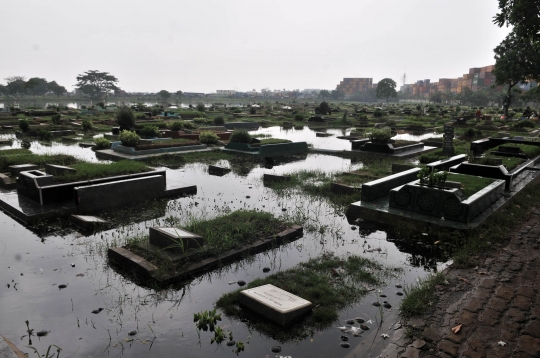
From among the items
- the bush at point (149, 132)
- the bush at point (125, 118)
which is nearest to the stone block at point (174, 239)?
the bush at point (149, 132)

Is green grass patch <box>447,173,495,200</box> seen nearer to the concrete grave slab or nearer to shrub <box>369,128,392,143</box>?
the concrete grave slab

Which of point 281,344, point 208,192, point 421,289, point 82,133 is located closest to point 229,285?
point 281,344

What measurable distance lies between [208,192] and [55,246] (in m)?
4.53

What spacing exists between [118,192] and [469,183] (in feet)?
28.1

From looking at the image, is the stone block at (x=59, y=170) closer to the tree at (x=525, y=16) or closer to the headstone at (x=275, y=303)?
the headstone at (x=275, y=303)

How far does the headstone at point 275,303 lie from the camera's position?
4.52 metres

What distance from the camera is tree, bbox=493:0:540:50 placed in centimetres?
1121

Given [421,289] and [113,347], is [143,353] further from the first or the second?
[421,289]

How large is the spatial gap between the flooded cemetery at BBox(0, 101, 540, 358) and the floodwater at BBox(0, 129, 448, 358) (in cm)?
2

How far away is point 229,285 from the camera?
5.56m

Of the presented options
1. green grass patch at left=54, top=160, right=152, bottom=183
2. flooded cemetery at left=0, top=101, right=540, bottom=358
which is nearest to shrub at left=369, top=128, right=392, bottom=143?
flooded cemetery at left=0, top=101, right=540, bottom=358

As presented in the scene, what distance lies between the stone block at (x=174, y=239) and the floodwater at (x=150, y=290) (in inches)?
26.3

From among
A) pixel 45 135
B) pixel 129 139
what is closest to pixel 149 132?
pixel 129 139

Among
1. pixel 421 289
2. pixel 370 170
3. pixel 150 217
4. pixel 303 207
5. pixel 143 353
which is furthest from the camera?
pixel 370 170
